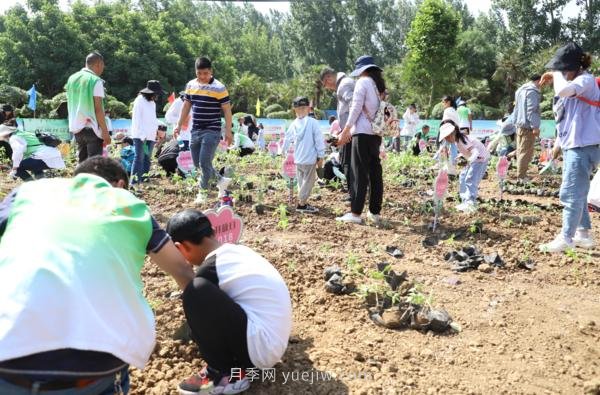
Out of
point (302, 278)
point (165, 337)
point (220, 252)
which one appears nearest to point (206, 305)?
point (220, 252)

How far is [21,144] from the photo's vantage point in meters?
6.86

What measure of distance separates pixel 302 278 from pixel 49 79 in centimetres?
3081

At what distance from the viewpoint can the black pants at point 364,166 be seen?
5057 millimetres

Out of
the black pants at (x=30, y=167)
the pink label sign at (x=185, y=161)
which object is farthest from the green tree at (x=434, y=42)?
the black pants at (x=30, y=167)

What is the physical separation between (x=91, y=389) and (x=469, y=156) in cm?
520

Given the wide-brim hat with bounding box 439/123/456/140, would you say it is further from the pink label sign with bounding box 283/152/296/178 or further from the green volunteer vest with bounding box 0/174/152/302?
the green volunteer vest with bounding box 0/174/152/302

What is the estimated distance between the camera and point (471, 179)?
6.05 m

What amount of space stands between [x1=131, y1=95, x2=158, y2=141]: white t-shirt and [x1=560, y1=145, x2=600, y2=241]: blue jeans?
5357 mm

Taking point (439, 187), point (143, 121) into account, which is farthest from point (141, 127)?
point (439, 187)

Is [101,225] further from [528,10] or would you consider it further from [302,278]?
[528,10]

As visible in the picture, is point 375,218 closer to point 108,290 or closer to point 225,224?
point 225,224

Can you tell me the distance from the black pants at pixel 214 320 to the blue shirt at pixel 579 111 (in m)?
3.37

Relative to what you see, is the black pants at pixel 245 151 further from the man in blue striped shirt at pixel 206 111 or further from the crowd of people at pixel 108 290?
the crowd of people at pixel 108 290

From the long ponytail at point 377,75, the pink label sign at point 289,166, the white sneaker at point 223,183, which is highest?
the long ponytail at point 377,75
